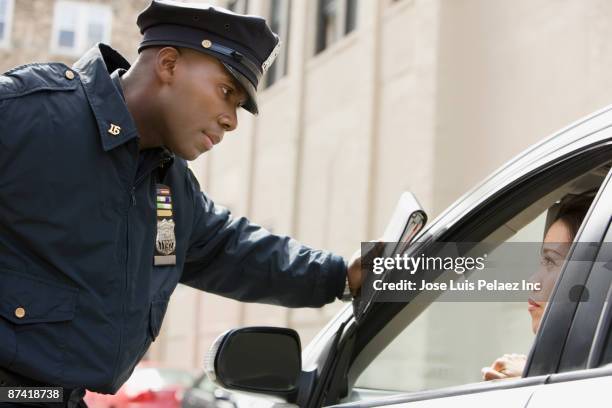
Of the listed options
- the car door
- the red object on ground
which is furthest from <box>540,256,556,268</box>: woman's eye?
the red object on ground

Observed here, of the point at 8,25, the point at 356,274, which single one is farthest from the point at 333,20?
the point at 356,274

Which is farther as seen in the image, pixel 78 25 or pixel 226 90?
pixel 78 25

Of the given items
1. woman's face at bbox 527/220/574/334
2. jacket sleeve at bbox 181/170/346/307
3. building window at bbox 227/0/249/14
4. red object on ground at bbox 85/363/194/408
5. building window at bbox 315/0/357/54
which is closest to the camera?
woman's face at bbox 527/220/574/334

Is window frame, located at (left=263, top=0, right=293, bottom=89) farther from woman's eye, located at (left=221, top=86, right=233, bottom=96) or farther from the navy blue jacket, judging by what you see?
the navy blue jacket

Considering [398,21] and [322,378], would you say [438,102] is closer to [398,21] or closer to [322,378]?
[398,21]

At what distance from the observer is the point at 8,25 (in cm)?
2309

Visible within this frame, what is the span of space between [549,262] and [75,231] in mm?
962

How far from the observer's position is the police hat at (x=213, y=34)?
2.19m

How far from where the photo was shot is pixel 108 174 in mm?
1991

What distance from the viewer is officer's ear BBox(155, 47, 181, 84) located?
2184 mm

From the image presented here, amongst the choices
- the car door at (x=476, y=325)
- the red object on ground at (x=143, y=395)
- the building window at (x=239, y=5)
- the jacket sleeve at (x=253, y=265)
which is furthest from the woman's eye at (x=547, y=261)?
the building window at (x=239, y=5)

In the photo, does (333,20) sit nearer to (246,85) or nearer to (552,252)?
(246,85)

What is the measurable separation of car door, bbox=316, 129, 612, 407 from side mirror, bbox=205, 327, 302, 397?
90 millimetres

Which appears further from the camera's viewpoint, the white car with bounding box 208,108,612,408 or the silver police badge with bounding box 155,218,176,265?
the silver police badge with bounding box 155,218,176,265
